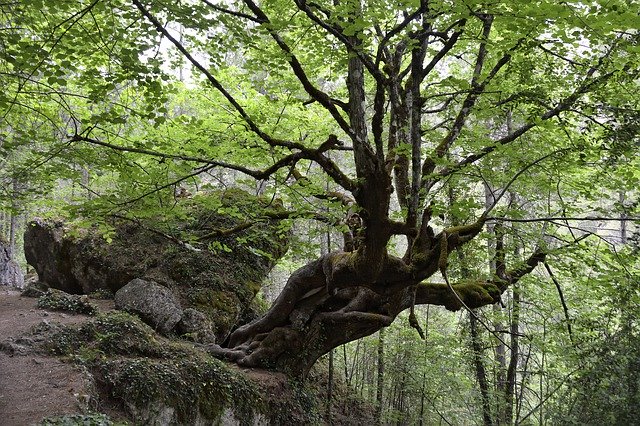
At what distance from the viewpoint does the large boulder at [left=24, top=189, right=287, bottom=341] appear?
29.6ft

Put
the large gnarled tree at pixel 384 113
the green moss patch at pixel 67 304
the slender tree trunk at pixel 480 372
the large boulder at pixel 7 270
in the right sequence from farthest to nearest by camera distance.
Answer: the large boulder at pixel 7 270 < the slender tree trunk at pixel 480 372 < the green moss patch at pixel 67 304 < the large gnarled tree at pixel 384 113

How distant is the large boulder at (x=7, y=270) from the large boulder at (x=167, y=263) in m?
3.26

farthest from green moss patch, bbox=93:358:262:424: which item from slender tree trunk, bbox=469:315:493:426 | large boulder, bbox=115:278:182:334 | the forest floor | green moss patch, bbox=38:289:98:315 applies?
slender tree trunk, bbox=469:315:493:426

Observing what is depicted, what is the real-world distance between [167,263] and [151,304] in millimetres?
1520

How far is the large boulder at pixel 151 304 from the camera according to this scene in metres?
7.81

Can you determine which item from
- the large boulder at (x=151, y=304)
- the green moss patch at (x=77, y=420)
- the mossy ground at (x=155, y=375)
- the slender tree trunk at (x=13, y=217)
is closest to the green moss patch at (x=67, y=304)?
the large boulder at (x=151, y=304)

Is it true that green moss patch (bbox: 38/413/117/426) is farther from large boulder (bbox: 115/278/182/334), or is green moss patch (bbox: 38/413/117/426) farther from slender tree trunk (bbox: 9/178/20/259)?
large boulder (bbox: 115/278/182/334)

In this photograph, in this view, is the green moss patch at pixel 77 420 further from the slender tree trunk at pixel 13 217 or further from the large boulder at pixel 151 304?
the large boulder at pixel 151 304

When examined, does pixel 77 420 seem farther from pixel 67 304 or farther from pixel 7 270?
pixel 7 270

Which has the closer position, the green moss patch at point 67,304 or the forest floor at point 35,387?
the forest floor at point 35,387

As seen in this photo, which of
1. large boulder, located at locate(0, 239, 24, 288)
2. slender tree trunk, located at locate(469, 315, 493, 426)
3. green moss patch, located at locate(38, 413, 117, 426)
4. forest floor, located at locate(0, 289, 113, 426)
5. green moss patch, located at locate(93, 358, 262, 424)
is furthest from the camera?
large boulder, located at locate(0, 239, 24, 288)

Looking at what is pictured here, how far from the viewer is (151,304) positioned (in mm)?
7953

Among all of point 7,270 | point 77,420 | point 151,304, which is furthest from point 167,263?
point 7,270

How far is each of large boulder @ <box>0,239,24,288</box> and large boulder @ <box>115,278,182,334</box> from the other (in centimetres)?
712
